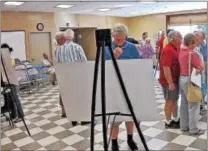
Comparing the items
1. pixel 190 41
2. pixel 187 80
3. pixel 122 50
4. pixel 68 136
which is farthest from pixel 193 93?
pixel 68 136

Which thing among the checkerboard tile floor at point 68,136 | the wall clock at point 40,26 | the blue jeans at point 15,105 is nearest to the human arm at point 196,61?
the checkerboard tile floor at point 68,136

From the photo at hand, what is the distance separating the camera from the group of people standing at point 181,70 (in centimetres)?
311

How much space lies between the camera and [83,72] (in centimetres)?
188

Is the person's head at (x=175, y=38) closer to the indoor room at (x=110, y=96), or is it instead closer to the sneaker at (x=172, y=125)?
the indoor room at (x=110, y=96)

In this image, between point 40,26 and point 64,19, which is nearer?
point 40,26

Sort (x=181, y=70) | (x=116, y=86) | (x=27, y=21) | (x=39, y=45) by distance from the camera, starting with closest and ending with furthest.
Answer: (x=116, y=86), (x=181, y=70), (x=27, y=21), (x=39, y=45)

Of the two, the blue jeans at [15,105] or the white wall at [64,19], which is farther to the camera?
the white wall at [64,19]

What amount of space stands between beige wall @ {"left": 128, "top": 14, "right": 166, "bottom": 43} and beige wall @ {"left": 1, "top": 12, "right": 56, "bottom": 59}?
5.06 meters

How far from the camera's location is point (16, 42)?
8781 mm

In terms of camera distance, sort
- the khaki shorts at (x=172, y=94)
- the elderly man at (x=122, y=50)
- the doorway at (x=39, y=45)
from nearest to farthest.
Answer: the elderly man at (x=122, y=50) → the khaki shorts at (x=172, y=94) → the doorway at (x=39, y=45)

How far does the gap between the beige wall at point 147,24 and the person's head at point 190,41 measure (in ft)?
30.7

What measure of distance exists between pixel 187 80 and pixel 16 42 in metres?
7.01

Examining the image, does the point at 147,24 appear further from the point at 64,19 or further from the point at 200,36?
the point at 200,36

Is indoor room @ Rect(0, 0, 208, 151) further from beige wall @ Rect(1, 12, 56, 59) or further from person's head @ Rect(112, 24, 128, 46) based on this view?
beige wall @ Rect(1, 12, 56, 59)
